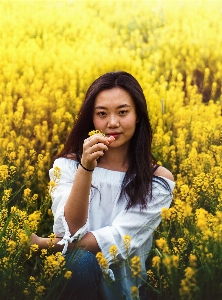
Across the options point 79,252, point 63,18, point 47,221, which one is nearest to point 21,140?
point 47,221

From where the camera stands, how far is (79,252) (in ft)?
6.92

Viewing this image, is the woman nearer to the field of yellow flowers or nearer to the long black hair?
the long black hair

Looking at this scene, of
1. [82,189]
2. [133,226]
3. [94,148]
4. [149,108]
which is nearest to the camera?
[94,148]

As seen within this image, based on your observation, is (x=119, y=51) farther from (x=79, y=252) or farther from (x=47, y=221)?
(x=79, y=252)

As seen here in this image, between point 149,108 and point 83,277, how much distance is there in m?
2.02

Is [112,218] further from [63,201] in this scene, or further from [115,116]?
[115,116]

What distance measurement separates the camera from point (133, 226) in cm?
227

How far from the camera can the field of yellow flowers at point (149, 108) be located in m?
1.92

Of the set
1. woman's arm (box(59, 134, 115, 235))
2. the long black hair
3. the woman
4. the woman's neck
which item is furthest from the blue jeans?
the woman's neck

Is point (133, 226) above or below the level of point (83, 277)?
above

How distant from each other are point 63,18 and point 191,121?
2836 millimetres

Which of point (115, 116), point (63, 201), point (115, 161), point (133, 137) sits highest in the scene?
point (115, 116)

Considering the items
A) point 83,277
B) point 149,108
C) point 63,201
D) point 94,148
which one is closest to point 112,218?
point 63,201

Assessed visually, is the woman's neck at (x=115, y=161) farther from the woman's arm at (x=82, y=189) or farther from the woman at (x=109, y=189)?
the woman's arm at (x=82, y=189)
